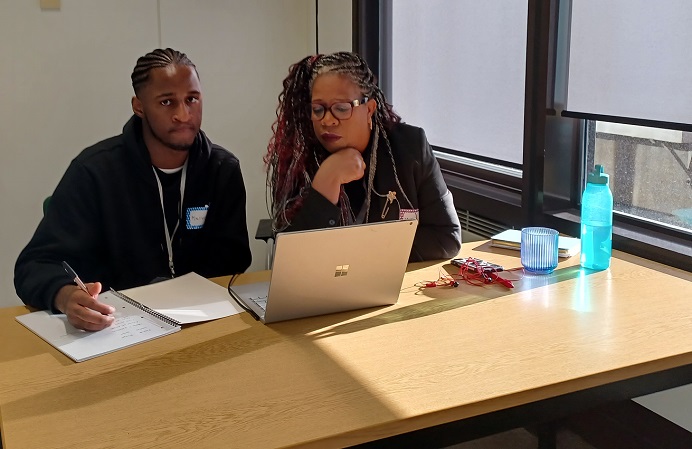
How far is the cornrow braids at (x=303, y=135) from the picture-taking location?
2170mm

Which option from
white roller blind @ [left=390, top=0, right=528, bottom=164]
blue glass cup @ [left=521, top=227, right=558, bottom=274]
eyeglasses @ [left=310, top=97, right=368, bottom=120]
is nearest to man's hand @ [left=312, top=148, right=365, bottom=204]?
eyeglasses @ [left=310, top=97, right=368, bottom=120]

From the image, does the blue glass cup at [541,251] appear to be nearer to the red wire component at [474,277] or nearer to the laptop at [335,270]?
the red wire component at [474,277]

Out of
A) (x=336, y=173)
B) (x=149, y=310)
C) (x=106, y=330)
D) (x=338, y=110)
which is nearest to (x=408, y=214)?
(x=336, y=173)

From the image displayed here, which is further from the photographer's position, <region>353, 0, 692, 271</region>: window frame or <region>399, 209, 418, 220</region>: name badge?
<region>353, 0, 692, 271</region>: window frame

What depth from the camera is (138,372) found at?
143cm

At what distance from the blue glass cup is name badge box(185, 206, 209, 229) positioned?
0.90 meters

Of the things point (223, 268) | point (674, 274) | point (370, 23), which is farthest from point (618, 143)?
point (370, 23)

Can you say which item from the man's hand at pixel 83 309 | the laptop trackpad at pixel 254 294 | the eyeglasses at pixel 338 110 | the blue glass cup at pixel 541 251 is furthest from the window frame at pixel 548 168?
the man's hand at pixel 83 309

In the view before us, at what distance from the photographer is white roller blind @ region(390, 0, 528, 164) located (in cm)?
295

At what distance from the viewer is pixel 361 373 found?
4.63 feet

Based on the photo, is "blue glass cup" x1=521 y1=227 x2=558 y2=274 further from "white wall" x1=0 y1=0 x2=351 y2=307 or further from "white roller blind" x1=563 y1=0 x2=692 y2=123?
"white wall" x1=0 y1=0 x2=351 y2=307

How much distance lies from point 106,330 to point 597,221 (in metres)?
1.21

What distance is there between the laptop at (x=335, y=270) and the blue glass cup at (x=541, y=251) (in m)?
0.43

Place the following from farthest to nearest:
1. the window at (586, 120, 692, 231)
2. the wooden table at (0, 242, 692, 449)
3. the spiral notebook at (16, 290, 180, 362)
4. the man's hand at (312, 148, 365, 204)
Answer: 1. the window at (586, 120, 692, 231)
2. the man's hand at (312, 148, 365, 204)
3. the spiral notebook at (16, 290, 180, 362)
4. the wooden table at (0, 242, 692, 449)
